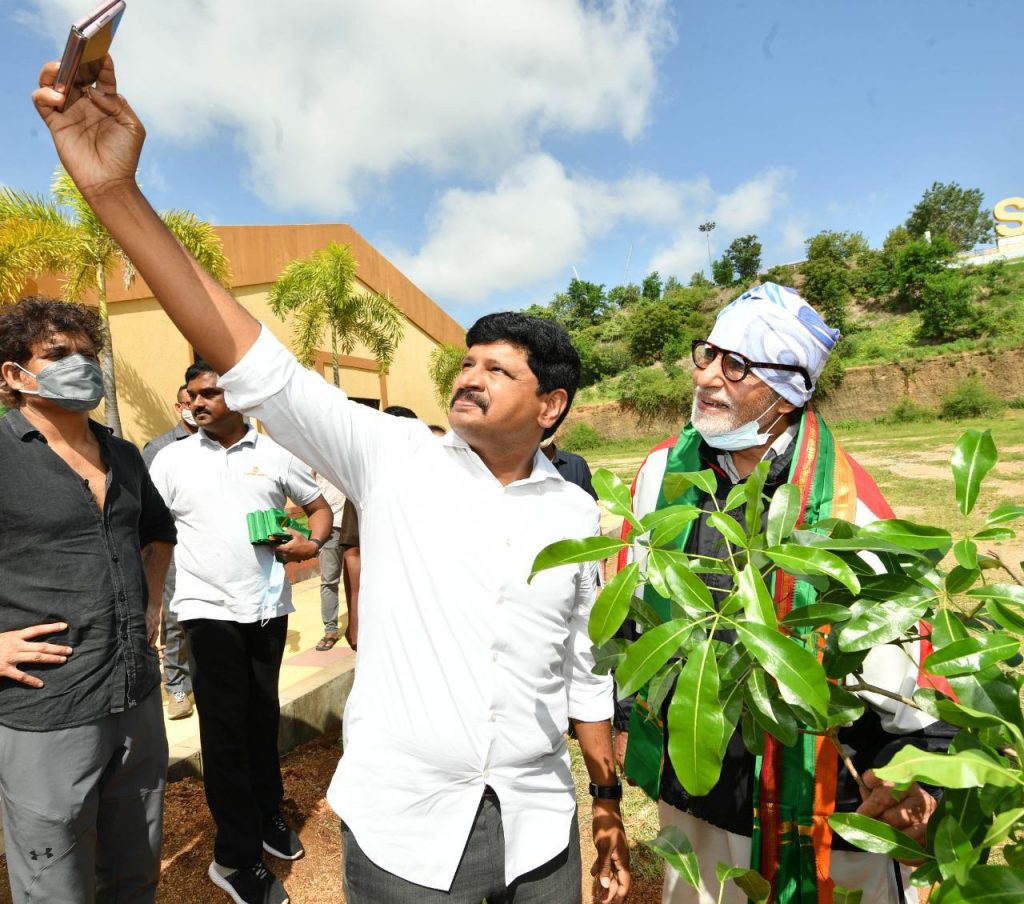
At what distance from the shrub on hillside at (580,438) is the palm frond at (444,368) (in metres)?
18.8

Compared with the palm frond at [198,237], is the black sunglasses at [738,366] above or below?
below

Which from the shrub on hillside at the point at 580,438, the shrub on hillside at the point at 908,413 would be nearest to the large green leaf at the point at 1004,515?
the shrub on hillside at the point at 908,413

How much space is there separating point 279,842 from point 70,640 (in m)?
1.68

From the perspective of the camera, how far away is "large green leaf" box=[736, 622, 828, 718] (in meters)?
0.83

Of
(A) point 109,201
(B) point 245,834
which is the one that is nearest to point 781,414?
(A) point 109,201

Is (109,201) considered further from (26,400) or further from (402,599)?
(26,400)

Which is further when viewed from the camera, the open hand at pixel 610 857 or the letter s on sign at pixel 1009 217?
the letter s on sign at pixel 1009 217

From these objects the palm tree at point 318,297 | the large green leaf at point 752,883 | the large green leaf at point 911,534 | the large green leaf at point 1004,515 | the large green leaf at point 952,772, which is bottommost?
the large green leaf at point 752,883

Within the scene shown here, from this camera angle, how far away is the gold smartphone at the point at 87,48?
109cm

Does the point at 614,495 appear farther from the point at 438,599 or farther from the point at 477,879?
the point at 477,879

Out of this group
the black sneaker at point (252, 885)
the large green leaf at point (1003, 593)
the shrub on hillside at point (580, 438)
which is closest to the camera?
the large green leaf at point (1003, 593)

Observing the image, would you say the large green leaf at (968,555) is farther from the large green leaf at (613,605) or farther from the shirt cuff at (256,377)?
the shirt cuff at (256,377)

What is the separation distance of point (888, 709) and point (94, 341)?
104 inches

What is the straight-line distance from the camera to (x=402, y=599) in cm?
156
